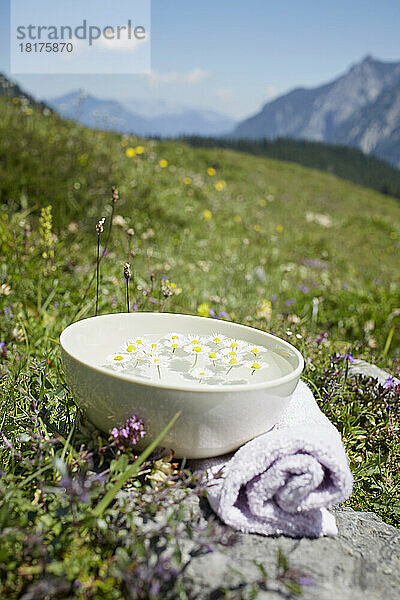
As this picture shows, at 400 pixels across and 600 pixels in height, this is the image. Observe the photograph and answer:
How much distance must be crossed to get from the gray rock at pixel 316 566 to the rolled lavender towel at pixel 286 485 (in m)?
0.04

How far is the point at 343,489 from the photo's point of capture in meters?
1.36

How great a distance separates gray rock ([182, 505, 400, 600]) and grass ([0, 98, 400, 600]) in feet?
0.24

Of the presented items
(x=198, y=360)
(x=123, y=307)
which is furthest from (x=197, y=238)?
(x=198, y=360)

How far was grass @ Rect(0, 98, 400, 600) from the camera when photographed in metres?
1.17

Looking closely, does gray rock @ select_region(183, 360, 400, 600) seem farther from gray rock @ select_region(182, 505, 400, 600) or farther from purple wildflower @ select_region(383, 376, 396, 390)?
purple wildflower @ select_region(383, 376, 396, 390)

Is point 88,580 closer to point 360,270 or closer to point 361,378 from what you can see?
point 361,378

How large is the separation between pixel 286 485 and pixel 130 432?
1.48 feet

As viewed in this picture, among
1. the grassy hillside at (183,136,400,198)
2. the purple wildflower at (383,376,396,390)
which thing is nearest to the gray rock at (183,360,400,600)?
the purple wildflower at (383,376,396,390)

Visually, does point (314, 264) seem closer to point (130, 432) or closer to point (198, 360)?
point (198, 360)

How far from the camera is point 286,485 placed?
4.45 feet

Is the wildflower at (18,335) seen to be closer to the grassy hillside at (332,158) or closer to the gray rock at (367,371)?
the gray rock at (367,371)

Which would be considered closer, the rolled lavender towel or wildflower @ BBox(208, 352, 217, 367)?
the rolled lavender towel

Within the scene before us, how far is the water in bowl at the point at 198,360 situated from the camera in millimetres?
1521

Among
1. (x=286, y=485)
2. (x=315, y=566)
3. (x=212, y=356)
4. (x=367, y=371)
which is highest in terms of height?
(x=212, y=356)
